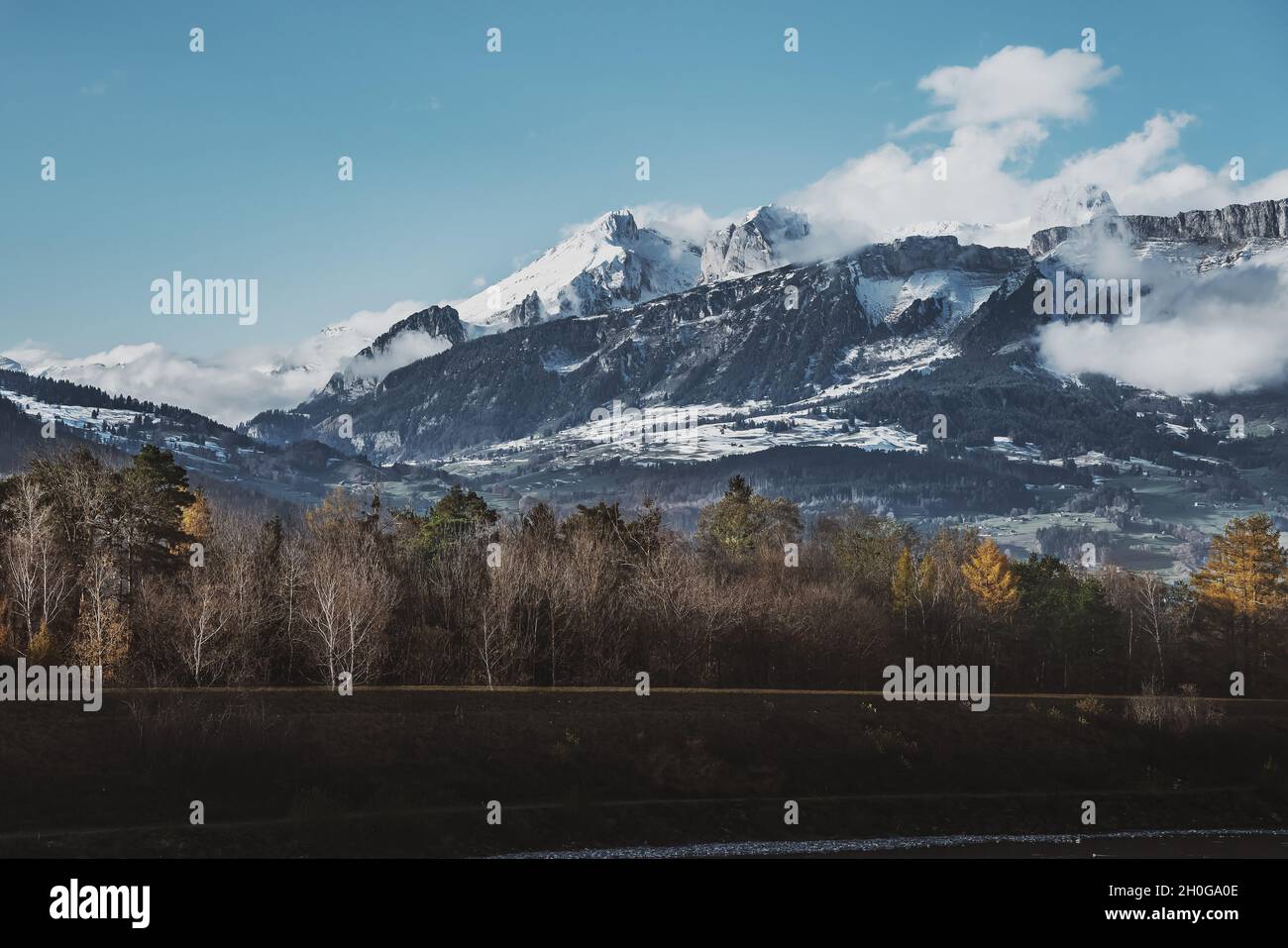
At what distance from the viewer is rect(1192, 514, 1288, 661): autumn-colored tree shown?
460 feet

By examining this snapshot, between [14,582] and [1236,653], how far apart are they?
11455cm

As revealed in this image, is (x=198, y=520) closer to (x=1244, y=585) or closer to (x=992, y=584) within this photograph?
(x=992, y=584)

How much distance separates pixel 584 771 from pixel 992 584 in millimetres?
79405

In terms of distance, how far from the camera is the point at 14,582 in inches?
3625

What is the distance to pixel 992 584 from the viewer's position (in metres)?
148

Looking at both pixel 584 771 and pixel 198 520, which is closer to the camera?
pixel 584 771

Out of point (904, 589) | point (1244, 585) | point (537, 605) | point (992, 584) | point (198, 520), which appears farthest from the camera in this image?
point (992, 584)

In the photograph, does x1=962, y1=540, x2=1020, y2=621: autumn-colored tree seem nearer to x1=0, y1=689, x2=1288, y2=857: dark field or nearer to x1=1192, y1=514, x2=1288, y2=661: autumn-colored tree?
x1=1192, y1=514, x2=1288, y2=661: autumn-colored tree

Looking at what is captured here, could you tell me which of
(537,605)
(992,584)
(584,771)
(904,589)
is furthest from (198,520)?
(992,584)

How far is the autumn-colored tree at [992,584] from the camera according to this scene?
144250 millimetres

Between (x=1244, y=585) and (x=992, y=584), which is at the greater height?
(x=992, y=584)

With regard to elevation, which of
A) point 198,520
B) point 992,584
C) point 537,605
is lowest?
point 537,605

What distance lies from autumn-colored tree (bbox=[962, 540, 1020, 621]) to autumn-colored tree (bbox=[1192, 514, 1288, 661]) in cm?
1973
